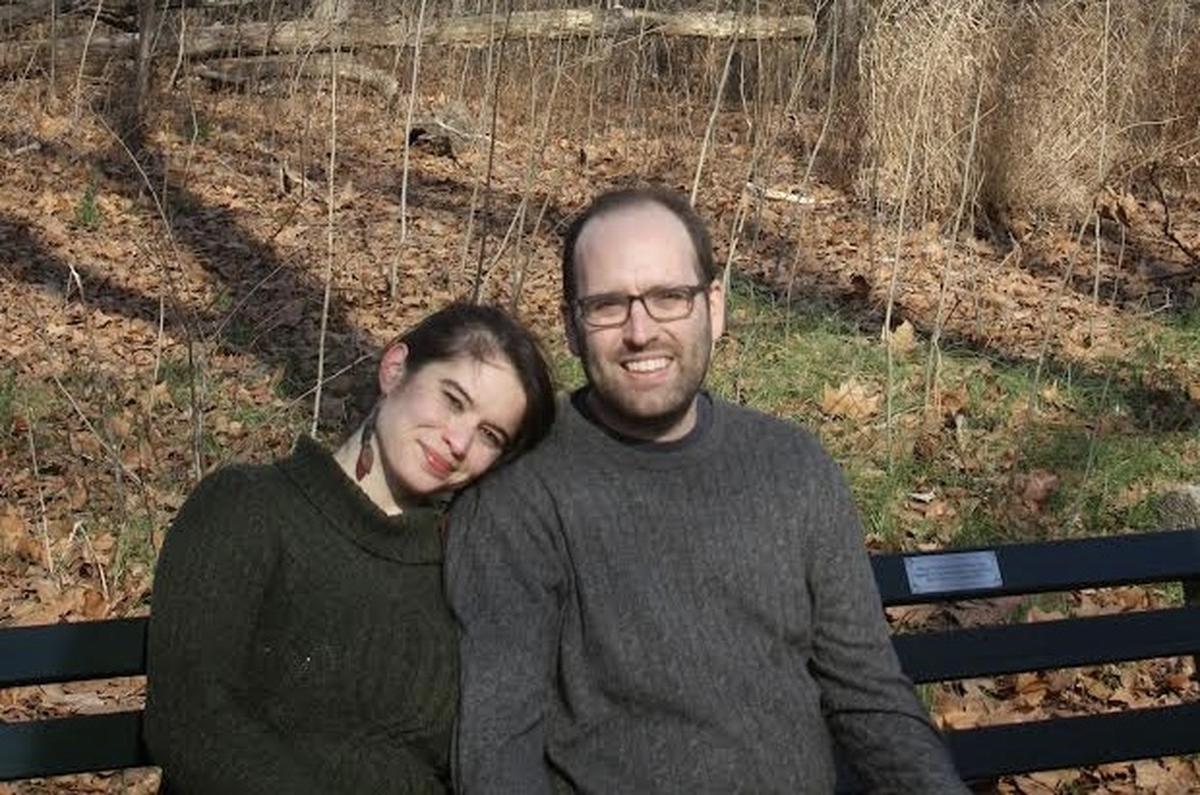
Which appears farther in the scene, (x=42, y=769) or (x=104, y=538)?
(x=104, y=538)

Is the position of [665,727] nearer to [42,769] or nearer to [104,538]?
[42,769]

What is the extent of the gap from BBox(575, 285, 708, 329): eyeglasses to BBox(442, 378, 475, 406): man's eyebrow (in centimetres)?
20

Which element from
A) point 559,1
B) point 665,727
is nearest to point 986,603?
point 665,727

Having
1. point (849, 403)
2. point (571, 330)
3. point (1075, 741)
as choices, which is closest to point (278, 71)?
point (849, 403)

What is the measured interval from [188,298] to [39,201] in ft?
7.12

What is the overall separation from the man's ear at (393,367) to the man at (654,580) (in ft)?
0.64

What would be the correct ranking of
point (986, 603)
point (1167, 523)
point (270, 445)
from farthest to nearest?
point (270, 445) < point (1167, 523) < point (986, 603)

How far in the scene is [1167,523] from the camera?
557cm

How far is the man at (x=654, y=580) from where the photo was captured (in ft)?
8.40

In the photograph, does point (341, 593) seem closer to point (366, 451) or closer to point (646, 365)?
point (366, 451)

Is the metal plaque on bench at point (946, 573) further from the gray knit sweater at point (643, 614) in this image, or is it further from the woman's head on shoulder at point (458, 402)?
the woman's head on shoulder at point (458, 402)

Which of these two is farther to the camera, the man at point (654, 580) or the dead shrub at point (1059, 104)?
the dead shrub at point (1059, 104)

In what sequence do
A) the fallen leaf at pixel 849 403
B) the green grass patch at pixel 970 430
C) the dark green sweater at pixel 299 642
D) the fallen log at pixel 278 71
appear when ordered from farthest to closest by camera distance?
the fallen log at pixel 278 71 < the fallen leaf at pixel 849 403 < the green grass patch at pixel 970 430 < the dark green sweater at pixel 299 642

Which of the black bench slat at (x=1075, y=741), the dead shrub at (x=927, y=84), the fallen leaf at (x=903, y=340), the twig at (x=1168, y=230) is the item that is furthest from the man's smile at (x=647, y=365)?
the twig at (x=1168, y=230)
